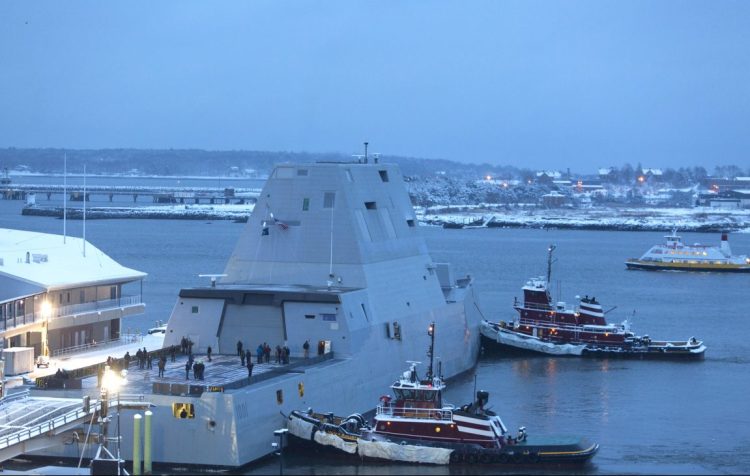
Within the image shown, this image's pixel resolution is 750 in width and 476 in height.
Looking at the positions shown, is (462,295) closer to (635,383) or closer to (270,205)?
(635,383)

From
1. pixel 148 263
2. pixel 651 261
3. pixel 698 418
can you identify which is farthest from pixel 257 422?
pixel 651 261

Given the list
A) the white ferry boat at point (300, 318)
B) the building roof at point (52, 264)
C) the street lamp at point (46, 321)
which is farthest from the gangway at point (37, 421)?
the building roof at point (52, 264)

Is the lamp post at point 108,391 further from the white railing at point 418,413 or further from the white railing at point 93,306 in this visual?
the white railing at point 93,306

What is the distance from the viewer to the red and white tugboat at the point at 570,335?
44.9 meters

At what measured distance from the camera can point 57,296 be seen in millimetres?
33844

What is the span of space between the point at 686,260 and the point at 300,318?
213 feet

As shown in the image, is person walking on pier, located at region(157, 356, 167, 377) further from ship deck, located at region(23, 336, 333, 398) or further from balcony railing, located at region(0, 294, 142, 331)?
balcony railing, located at region(0, 294, 142, 331)

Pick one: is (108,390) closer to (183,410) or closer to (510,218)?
(183,410)

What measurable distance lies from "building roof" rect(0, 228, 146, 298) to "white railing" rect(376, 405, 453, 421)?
10.3 m

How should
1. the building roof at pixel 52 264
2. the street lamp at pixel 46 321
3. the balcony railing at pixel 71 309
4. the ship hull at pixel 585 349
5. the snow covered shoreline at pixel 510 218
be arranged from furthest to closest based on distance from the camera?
the snow covered shoreline at pixel 510 218
the ship hull at pixel 585 349
the building roof at pixel 52 264
the street lamp at pixel 46 321
the balcony railing at pixel 71 309

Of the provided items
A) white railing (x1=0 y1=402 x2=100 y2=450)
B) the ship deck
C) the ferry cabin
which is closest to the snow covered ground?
the ferry cabin

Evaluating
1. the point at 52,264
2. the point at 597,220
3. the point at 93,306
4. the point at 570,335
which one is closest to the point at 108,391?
the point at 93,306

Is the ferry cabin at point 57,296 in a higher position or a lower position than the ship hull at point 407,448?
higher

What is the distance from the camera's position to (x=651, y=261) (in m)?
91.6
